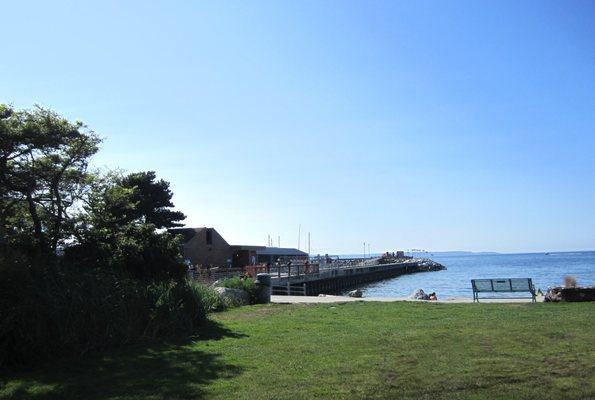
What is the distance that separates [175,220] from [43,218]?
3677cm

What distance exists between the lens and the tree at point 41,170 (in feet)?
46.8

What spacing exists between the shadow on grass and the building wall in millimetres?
49875

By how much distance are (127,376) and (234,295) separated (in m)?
11.8

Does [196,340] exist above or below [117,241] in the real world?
below

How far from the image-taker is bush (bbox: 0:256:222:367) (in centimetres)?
833

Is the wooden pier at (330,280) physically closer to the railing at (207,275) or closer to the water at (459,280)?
the water at (459,280)

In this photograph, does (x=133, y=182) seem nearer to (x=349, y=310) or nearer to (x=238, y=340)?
(x=349, y=310)

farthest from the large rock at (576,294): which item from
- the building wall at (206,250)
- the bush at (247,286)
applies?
the building wall at (206,250)

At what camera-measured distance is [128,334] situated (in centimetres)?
1007

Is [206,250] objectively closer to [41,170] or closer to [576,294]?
[41,170]

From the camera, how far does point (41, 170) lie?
15289 millimetres

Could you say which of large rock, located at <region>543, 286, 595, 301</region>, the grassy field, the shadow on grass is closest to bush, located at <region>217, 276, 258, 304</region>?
the grassy field

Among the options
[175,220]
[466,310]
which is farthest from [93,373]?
[175,220]

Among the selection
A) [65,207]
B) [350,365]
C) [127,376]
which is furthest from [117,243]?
[350,365]
